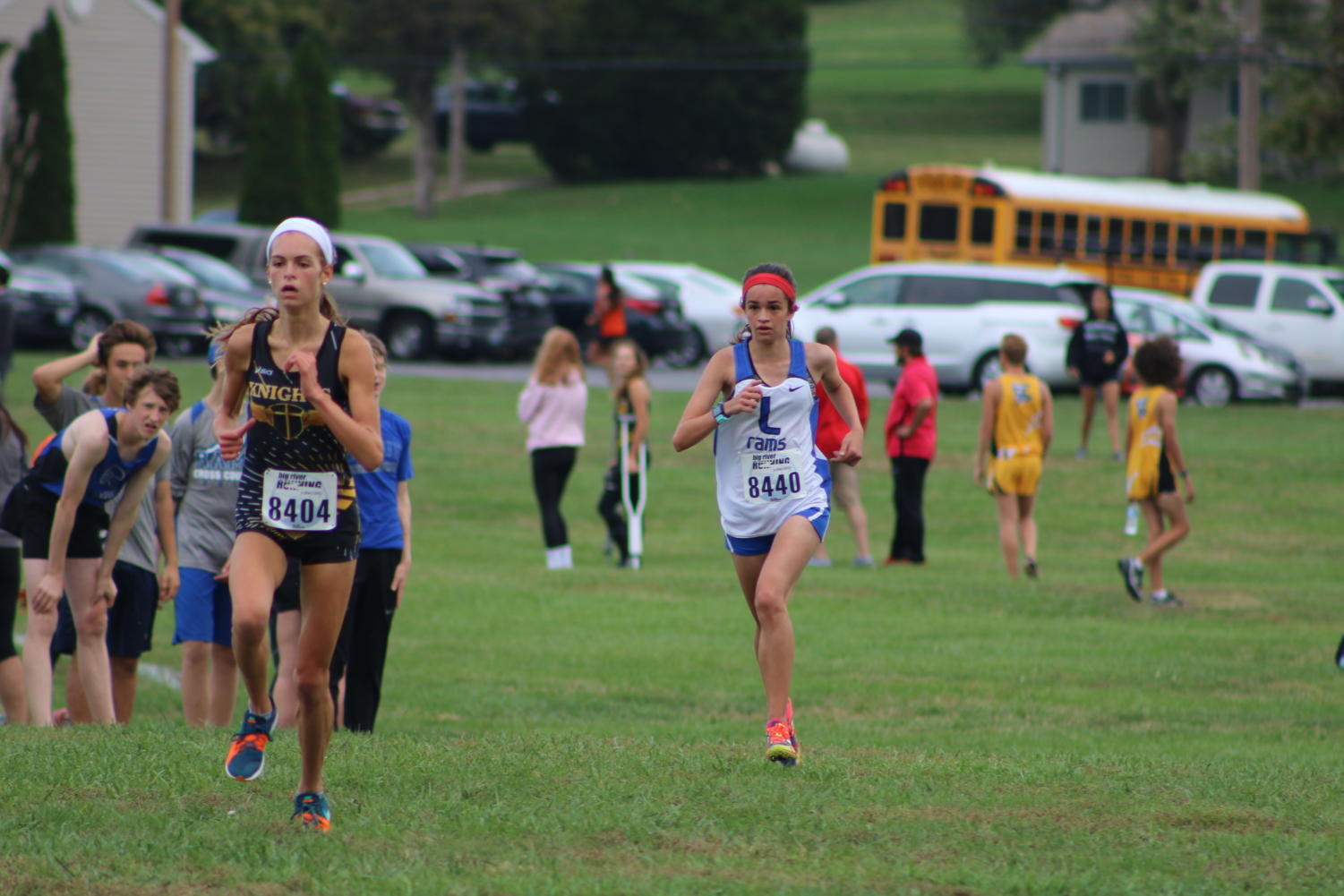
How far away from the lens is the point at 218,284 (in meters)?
30.7

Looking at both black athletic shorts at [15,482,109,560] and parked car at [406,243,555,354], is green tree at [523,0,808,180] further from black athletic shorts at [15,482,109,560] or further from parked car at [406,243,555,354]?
black athletic shorts at [15,482,109,560]

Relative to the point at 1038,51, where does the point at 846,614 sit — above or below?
below

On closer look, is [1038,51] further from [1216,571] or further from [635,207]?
[1216,571]

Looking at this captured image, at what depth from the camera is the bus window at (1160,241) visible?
37219 millimetres

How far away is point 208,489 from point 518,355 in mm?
24805

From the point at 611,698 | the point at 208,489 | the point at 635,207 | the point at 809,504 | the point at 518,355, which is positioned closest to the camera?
the point at 809,504

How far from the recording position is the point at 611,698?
34.6 ft

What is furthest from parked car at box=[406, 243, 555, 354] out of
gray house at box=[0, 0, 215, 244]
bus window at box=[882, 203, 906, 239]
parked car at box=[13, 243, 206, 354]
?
gray house at box=[0, 0, 215, 244]

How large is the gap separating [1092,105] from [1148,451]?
57762mm

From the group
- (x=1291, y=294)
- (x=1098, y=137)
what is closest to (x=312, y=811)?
(x=1291, y=294)

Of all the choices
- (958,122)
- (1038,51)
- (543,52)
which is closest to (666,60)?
(543,52)

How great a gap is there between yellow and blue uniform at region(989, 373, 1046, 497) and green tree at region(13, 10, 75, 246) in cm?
2870

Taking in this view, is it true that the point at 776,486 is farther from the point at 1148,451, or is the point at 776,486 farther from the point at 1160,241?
the point at 1160,241

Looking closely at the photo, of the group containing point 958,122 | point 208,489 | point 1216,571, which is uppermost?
point 958,122
